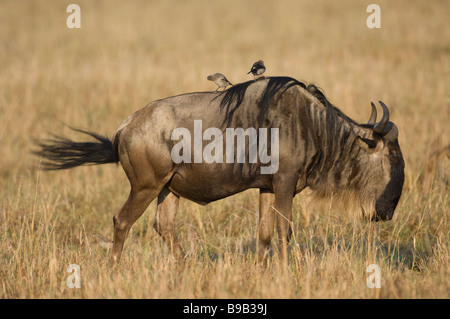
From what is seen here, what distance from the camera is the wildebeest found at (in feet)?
15.3

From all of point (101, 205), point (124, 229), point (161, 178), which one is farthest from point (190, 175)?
point (101, 205)

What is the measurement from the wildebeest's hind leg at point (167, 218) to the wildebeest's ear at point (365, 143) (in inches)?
64.8

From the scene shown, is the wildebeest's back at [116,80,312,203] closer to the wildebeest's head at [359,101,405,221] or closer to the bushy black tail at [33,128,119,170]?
the bushy black tail at [33,128,119,170]

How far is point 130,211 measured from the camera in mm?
4781

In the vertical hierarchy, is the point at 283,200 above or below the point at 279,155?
below

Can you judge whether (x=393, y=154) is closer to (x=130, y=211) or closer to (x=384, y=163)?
(x=384, y=163)

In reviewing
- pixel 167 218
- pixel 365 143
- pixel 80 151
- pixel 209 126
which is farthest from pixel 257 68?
pixel 80 151

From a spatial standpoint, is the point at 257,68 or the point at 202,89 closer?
the point at 257,68

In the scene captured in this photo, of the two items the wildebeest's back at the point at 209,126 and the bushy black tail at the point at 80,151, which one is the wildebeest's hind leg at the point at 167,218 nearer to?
the wildebeest's back at the point at 209,126

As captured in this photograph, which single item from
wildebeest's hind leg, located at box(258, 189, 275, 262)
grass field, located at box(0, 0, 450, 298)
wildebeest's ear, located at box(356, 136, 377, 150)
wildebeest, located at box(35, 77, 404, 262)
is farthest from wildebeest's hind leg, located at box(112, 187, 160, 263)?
wildebeest's ear, located at box(356, 136, 377, 150)

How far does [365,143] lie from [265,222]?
1.05m

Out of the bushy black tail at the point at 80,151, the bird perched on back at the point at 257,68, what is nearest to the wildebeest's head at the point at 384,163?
the bird perched on back at the point at 257,68

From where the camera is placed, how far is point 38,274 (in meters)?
4.47
